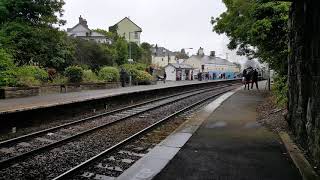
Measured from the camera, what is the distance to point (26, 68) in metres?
26.0

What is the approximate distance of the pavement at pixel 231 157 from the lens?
7246mm

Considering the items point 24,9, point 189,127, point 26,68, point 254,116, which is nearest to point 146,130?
point 189,127

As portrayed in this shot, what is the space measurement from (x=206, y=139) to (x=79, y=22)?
95.0m

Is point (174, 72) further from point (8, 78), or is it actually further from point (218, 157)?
point (218, 157)

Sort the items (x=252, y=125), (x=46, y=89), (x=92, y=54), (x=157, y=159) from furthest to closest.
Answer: (x=92, y=54) → (x=46, y=89) → (x=252, y=125) → (x=157, y=159)

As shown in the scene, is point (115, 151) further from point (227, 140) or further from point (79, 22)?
point (79, 22)

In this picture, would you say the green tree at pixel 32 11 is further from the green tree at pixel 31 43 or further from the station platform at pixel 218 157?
the station platform at pixel 218 157

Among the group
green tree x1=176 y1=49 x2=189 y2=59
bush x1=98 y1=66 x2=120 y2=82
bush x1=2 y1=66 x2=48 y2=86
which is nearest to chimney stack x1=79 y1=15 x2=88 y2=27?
green tree x1=176 y1=49 x2=189 y2=59

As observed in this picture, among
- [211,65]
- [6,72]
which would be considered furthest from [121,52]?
[6,72]

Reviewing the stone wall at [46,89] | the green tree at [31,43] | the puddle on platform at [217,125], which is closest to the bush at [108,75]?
the stone wall at [46,89]

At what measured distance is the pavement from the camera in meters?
7.25

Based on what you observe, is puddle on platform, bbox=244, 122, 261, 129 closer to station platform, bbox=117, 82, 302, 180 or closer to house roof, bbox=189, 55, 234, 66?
station platform, bbox=117, 82, 302, 180

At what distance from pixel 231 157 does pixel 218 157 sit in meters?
0.27

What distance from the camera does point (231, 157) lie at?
8.63m
